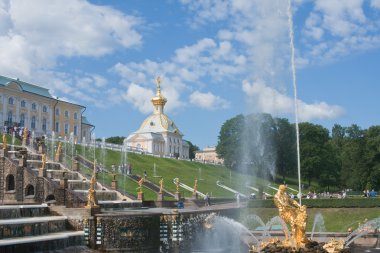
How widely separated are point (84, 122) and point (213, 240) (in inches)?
2450

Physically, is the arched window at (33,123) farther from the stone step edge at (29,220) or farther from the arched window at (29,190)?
the stone step edge at (29,220)

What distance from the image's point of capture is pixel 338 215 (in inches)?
1501

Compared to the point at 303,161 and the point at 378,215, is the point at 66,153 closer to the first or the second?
the point at 378,215

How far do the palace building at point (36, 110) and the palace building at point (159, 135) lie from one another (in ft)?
73.5

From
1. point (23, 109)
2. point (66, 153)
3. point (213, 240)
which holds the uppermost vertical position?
point (23, 109)

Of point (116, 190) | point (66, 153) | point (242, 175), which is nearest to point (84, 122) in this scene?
point (242, 175)

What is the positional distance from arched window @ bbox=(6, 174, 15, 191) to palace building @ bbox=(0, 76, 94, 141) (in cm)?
2949

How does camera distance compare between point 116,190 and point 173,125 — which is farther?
point 173,125

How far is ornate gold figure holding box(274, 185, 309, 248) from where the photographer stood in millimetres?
15609

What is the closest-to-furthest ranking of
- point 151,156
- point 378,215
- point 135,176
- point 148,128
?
point 378,215 < point 135,176 < point 151,156 < point 148,128

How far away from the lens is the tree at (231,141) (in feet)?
279

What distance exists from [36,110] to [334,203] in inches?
1753

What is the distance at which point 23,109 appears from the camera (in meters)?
68.8

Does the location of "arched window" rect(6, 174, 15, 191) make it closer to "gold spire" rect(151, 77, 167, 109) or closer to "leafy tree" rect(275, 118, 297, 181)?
"leafy tree" rect(275, 118, 297, 181)
